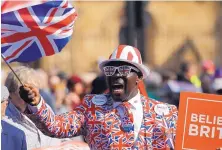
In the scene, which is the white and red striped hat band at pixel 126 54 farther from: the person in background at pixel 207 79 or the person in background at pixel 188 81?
the person in background at pixel 188 81

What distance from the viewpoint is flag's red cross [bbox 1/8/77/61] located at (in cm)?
675

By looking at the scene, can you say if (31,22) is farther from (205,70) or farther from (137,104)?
(205,70)

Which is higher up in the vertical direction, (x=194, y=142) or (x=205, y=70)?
(x=194, y=142)

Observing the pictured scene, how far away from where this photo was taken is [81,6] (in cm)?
4678

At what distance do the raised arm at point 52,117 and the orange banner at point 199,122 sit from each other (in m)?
0.65

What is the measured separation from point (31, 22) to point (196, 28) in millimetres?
41739

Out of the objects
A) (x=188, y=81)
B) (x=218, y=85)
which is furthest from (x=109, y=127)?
(x=188, y=81)

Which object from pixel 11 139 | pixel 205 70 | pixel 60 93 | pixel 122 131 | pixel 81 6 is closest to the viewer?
pixel 122 131

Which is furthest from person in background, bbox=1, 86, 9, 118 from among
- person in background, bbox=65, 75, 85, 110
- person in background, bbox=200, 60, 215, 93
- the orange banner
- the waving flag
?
person in background, bbox=200, 60, 215, 93

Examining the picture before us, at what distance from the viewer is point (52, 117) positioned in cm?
653

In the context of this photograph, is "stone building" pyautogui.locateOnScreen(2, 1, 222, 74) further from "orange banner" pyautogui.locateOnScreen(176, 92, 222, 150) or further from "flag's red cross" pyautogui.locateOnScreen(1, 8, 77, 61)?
"orange banner" pyautogui.locateOnScreen(176, 92, 222, 150)

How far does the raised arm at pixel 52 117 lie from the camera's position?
20.7ft

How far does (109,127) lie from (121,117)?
0.12 metres

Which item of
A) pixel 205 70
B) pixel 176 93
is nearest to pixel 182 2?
pixel 205 70
